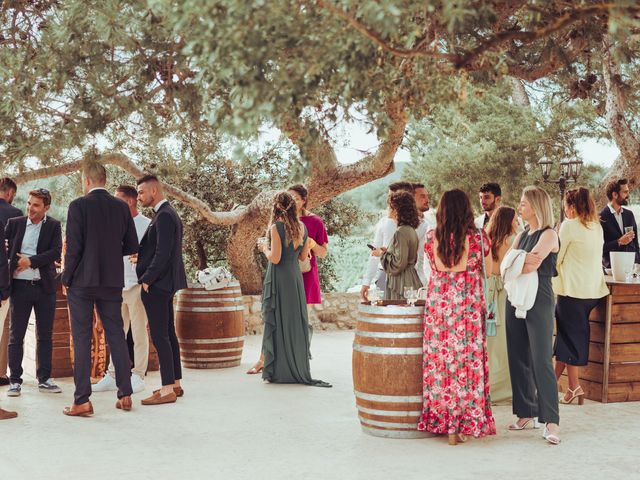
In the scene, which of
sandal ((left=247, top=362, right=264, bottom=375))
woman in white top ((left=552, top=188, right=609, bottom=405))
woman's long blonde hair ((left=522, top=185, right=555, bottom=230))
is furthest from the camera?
sandal ((left=247, top=362, right=264, bottom=375))

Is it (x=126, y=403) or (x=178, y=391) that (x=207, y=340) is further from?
(x=126, y=403)

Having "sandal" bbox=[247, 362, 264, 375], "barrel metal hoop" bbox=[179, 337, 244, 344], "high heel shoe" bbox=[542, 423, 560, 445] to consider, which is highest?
"barrel metal hoop" bbox=[179, 337, 244, 344]

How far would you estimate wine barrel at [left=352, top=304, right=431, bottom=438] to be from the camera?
505 centimetres

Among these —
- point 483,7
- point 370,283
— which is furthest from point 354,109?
point 370,283

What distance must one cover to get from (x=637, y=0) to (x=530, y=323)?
2834mm

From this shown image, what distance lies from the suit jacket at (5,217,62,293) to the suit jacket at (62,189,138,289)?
0.90 metres

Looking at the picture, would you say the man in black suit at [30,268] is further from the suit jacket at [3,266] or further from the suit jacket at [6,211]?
the suit jacket at [3,266]

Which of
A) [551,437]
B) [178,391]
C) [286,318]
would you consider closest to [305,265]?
[286,318]

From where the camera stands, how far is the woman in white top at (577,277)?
611 centimetres

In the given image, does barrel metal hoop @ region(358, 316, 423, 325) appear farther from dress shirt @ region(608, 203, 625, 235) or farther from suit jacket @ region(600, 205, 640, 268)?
dress shirt @ region(608, 203, 625, 235)

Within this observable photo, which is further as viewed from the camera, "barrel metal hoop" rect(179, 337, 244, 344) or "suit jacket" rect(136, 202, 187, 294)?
"barrel metal hoop" rect(179, 337, 244, 344)

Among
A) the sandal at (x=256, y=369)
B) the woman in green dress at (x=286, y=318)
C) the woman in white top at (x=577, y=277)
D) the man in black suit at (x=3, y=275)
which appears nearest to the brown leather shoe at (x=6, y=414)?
the man in black suit at (x=3, y=275)

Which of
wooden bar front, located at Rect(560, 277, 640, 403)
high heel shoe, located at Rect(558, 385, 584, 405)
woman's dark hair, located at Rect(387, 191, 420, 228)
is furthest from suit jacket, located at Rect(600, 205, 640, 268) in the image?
woman's dark hair, located at Rect(387, 191, 420, 228)

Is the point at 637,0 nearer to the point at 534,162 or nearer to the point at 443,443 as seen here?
the point at 443,443
